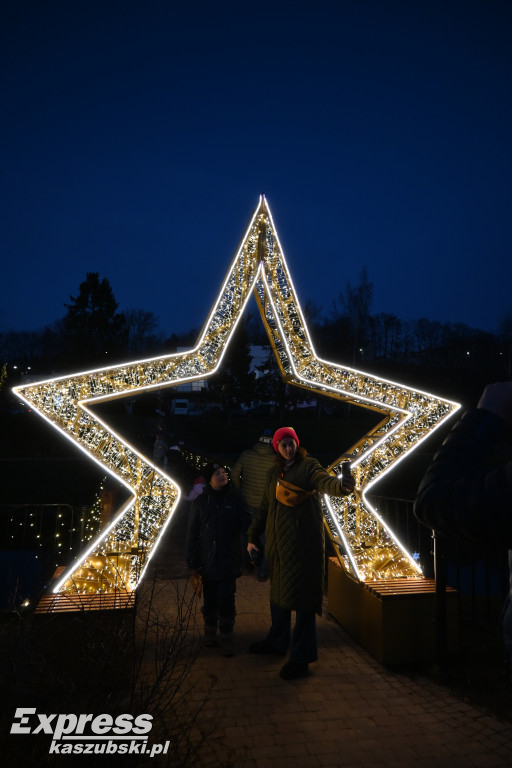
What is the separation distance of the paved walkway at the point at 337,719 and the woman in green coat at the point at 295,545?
22 centimetres

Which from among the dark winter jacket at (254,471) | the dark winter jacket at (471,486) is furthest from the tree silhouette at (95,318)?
the dark winter jacket at (471,486)

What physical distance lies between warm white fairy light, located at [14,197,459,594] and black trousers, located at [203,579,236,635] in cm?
74

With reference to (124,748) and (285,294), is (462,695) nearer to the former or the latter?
(124,748)

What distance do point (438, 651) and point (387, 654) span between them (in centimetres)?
46

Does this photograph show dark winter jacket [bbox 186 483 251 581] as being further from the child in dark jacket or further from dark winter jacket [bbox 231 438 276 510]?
dark winter jacket [bbox 231 438 276 510]

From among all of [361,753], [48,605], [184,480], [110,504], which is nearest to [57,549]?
[110,504]

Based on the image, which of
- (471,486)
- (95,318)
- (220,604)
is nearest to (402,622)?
(220,604)

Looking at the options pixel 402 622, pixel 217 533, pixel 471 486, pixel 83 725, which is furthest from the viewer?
pixel 217 533

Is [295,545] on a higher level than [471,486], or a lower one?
lower

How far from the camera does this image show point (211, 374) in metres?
5.63

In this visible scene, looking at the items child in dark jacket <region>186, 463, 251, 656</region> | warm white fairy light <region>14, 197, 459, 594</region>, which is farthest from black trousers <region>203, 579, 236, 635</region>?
warm white fairy light <region>14, 197, 459, 594</region>

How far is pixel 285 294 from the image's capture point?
231 inches

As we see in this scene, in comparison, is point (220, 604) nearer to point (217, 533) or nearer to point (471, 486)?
point (217, 533)

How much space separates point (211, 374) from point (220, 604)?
2371mm
